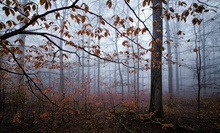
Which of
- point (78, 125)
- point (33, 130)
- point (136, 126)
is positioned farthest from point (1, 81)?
point (136, 126)

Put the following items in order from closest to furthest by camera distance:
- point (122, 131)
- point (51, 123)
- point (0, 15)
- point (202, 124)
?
point (122, 131) < point (202, 124) < point (51, 123) < point (0, 15)

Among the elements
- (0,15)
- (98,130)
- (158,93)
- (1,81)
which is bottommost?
(98,130)

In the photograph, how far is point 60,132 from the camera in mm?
4398

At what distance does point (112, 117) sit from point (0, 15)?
1889 centimetres

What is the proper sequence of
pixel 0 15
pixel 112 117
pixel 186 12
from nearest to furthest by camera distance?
pixel 186 12
pixel 112 117
pixel 0 15

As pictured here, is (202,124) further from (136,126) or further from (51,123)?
(51,123)

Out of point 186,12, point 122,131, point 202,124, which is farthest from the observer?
point 202,124

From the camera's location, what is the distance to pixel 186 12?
6.83 ft

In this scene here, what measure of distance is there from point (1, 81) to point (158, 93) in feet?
21.8

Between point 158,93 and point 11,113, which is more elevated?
point 158,93

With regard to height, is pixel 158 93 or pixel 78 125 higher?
pixel 158 93

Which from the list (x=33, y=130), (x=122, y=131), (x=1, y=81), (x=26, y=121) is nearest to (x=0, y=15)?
(x=1, y=81)

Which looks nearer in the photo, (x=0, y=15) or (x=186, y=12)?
(x=186, y=12)

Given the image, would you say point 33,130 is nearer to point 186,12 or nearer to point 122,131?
point 122,131
